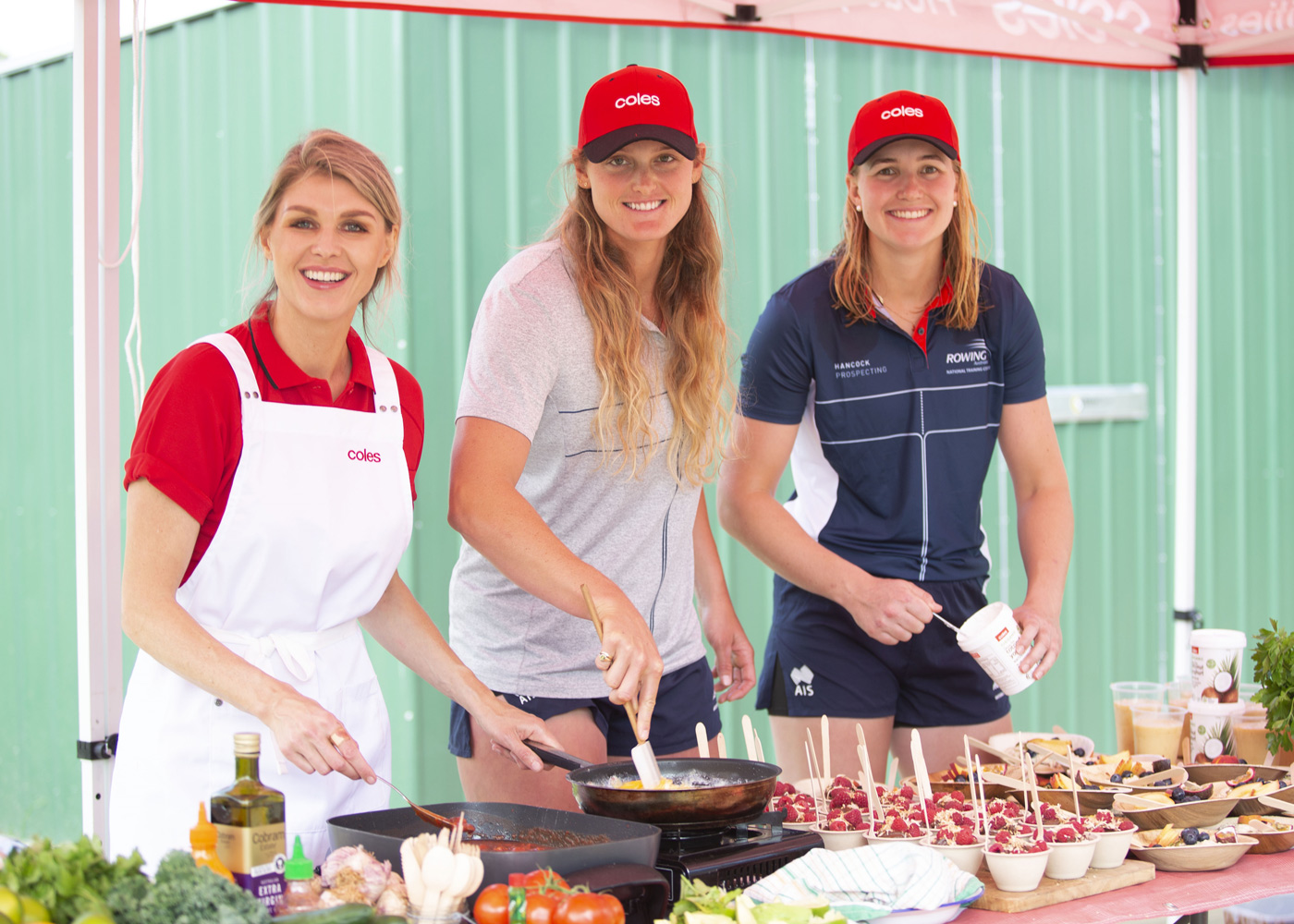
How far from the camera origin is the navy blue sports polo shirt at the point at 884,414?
264cm

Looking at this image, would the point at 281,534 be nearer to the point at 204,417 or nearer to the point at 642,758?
the point at 204,417

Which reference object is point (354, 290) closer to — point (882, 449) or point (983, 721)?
point (882, 449)

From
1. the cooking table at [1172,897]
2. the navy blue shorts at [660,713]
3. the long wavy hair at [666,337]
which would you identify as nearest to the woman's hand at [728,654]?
the navy blue shorts at [660,713]

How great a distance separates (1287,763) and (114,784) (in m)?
2.28

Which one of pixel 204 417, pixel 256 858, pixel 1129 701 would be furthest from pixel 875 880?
pixel 1129 701

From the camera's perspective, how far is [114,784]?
6.11 feet

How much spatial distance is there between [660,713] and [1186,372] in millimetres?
2647

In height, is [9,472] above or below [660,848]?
above

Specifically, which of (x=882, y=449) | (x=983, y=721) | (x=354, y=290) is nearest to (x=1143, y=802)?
(x=983, y=721)

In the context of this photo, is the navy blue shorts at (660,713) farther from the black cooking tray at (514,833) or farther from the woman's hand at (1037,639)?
the woman's hand at (1037,639)

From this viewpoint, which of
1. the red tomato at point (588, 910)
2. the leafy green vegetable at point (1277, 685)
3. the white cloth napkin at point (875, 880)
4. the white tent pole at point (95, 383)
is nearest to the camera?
the red tomato at point (588, 910)

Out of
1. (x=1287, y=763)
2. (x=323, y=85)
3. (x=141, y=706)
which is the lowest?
(x=1287, y=763)

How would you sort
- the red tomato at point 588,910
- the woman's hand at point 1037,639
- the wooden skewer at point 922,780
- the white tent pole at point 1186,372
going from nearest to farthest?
the red tomato at point 588,910 < the wooden skewer at point 922,780 < the woman's hand at point 1037,639 < the white tent pole at point 1186,372

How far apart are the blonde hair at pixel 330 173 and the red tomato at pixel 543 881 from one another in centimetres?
106
